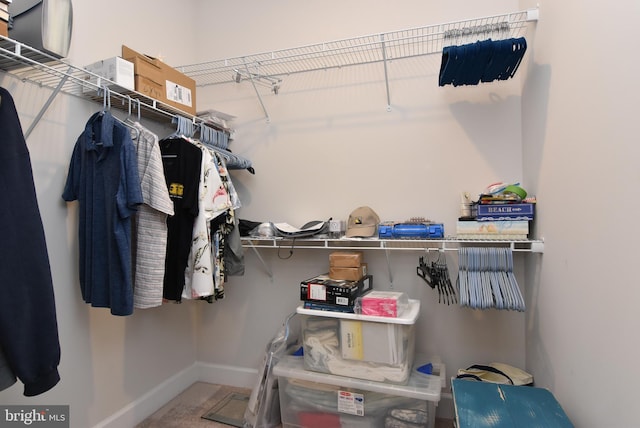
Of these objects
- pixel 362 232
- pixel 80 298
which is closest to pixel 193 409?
pixel 80 298

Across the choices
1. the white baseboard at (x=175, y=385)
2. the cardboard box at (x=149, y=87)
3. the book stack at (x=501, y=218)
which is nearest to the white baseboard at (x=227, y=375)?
the white baseboard at (x=175, y=385)

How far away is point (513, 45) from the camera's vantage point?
155 cm

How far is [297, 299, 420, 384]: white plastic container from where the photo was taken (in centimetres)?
162

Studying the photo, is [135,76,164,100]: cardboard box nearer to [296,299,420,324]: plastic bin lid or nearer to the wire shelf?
the wire shelf

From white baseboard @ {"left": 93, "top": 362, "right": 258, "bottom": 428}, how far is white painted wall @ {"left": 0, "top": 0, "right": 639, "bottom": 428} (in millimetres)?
14

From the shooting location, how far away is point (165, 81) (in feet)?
6.13

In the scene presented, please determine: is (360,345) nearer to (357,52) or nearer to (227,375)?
(227,375)

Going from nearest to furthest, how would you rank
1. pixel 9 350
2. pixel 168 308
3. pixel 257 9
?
1. pixel 9 350
2. pixel 168 308
3. pixel 257 9

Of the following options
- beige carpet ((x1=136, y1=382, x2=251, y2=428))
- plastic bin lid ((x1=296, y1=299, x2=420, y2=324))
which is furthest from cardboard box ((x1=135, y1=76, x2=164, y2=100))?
beige carpet ((x1=136, y1=382, x2=251, y2=428))

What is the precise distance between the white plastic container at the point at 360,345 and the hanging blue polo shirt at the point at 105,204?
2.92 feet

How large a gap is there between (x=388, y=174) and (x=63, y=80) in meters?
1.69

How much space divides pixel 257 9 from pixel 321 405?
8.58ft

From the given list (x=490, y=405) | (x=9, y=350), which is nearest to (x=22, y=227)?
(x=9, y=350)

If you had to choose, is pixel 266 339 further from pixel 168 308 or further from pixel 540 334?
pixel 540 334
